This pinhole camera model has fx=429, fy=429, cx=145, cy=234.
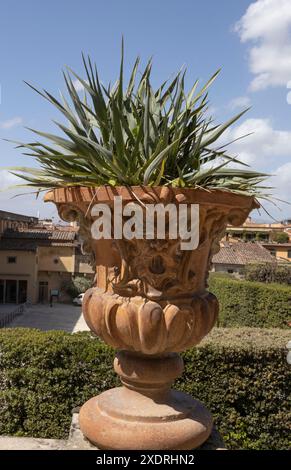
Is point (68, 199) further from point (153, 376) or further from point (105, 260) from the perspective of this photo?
point (153, 376)

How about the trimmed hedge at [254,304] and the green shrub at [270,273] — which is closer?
the trimmed hedge at [254,304]

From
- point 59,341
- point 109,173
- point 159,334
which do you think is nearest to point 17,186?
point 109,173

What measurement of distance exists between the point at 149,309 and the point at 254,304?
1524 centimetres

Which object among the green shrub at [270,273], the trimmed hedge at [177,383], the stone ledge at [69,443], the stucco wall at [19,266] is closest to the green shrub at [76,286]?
the stucco wall at [19,266]

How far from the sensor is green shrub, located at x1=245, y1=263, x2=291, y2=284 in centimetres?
2294

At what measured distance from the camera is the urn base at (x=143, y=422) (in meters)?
2.83

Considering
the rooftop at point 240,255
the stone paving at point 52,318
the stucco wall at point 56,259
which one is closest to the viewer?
the stone paving at point 52,318

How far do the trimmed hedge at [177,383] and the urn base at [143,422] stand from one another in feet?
12.3

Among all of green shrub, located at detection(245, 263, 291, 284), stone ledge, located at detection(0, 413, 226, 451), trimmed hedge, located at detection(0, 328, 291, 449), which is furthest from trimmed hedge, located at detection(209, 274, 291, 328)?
stone ledge, located at detection(0, 413, 226, 451)

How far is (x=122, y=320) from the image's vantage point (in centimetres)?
282

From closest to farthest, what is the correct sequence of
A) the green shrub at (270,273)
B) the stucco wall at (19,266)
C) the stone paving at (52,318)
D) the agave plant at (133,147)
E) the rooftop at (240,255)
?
1. the agave plant at (133,147)
2. the green shrub at (270,273)
3. the stone paving at (52,318)
4. the stucco wall at (19,266)
5. the rooftop at (240,255)

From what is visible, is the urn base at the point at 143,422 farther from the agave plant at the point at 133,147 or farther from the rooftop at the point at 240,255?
the rooftop at the point at 240,255

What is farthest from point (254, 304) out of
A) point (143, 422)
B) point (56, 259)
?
point (56, 259)

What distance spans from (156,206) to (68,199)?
2.15 ft
